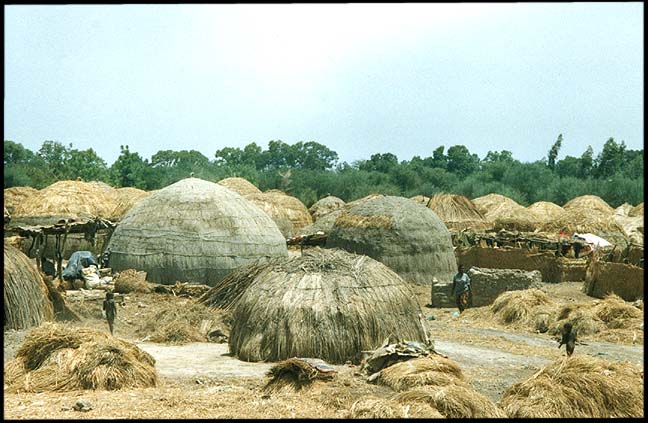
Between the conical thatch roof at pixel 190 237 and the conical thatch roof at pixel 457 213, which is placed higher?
the conical thatch roof at pixel 457 213

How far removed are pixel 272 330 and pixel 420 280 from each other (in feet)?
37.0

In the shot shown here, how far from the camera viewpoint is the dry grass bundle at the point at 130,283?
1892cm

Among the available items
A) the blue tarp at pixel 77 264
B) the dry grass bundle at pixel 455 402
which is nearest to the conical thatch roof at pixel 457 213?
the blue tarp at pixel 77 264

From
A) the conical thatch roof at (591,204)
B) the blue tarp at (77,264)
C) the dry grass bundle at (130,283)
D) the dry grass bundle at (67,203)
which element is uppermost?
the conical thatch roof at (591,204)

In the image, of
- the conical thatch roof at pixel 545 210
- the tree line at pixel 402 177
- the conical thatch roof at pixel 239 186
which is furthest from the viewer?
the tree line at pixel 402 177

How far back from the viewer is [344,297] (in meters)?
12.1

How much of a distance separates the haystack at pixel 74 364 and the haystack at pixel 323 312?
86.9 inches

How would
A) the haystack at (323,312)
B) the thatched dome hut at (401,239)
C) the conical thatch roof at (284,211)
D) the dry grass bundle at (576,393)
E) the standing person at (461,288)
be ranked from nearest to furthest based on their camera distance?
the dry grass bundle at (576,393) < the haystack at (323,312) < the standing person at (461,288) < the thatched dome hut at (401,239) < the conical thatch roof at (284,211)

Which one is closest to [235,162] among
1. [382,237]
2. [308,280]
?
[382,237]

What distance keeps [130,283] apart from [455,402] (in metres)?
12.7

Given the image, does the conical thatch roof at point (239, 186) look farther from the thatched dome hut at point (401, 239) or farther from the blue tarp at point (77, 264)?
the blue tarp at point (77, 264)

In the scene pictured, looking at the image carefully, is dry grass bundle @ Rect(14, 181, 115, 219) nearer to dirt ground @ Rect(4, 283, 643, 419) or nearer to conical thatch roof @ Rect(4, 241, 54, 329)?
dirt ground @ Rect(4, 283, 643, 419)

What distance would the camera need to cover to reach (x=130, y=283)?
1898 centimetres

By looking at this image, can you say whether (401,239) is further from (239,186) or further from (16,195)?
(16,195)
